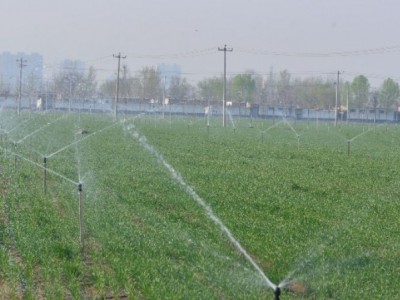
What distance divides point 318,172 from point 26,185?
25.4ft

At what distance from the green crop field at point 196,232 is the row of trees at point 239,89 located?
278 ft

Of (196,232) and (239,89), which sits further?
(239,89)

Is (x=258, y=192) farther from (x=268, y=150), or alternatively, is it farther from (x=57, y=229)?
(x=268, y=150)

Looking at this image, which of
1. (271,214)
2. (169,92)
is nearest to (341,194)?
(271,214)

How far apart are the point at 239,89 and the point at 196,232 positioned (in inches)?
4045

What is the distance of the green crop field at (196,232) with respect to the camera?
7727 millimetres

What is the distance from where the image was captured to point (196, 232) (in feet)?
34.7

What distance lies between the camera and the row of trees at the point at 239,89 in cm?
10606

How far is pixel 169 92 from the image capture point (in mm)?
113875

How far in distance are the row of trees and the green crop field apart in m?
84.8

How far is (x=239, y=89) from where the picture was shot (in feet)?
370

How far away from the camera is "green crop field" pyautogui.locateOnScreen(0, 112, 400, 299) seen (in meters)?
7.73

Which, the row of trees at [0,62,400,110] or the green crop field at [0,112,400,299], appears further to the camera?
the row of trees at [0,62,400,110]

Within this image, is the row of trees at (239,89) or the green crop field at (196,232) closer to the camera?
the green crop field at (196,232)
